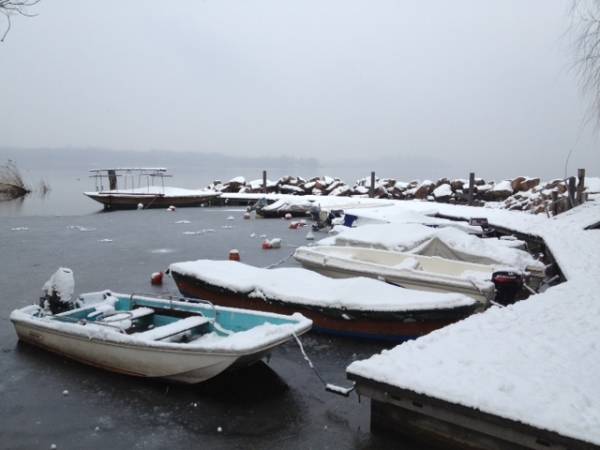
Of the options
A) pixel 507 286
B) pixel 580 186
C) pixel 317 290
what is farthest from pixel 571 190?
pixel 317 290

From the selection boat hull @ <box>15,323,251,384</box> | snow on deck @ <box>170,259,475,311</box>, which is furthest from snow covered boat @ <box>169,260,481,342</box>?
boat hull @ <box>15,323,251,384</box>

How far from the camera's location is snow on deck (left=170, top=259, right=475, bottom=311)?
7410 mm

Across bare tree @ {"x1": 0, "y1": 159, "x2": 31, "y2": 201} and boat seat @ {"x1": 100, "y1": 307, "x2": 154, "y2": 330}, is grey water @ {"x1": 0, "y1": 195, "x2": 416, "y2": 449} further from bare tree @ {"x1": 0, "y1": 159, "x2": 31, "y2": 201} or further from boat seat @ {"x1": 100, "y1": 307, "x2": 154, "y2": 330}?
bare tree @ {"x1": 0, "y1": 159, "x2": 31, "y2": 201}

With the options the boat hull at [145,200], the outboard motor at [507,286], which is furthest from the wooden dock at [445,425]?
the boat hull at [145,200]

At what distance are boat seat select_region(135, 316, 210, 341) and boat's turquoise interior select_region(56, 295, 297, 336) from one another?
171mm

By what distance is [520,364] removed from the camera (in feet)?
16.1

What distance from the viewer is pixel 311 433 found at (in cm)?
512

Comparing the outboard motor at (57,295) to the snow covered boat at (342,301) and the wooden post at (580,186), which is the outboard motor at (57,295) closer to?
the snow covered boat at (342,301)

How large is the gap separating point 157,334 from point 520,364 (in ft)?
13.2

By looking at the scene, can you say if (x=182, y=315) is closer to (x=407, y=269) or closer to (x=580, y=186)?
(x=407, y=269)

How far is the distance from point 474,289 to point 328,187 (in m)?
30.2

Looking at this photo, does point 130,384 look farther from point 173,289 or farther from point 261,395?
point 173,289

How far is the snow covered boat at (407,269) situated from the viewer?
8.56 m

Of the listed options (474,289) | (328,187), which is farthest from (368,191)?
(474,289)
